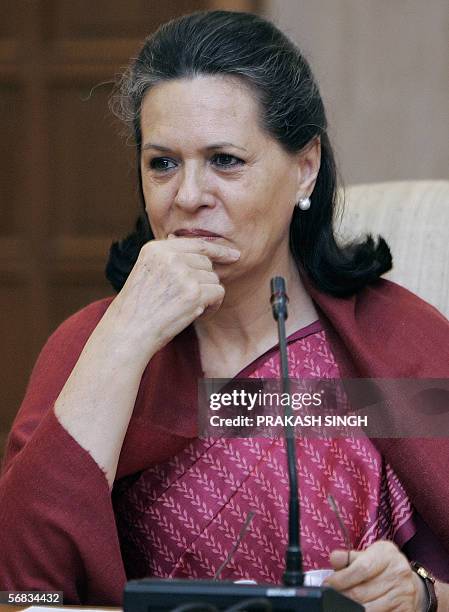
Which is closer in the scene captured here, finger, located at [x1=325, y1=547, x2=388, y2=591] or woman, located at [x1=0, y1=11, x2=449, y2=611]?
finger, located at [x1=325, y1=547, x2=388, y2=591]

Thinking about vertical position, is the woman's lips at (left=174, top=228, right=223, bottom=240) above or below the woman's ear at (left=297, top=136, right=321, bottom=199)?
below

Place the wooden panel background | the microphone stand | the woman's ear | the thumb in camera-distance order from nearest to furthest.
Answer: the microphone stand, the thumb, the woman's ear, the wooden panel background

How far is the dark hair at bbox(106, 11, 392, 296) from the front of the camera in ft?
5.94

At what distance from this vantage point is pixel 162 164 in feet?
5.98

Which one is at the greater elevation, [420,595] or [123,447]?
[123,447]

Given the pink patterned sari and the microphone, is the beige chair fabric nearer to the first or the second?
the pink patterned sari

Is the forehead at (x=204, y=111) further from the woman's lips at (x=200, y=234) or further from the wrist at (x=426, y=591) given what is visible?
the wrist at (x=426, y=591)

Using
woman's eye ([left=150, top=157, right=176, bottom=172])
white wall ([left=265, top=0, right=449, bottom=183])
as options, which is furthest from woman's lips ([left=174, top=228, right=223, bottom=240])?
white wall ([left=265, top=0, right=449, bottom=183])

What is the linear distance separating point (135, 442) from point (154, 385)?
12 cm

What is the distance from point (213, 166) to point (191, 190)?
58mm

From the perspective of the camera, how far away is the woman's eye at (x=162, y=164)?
1813mm

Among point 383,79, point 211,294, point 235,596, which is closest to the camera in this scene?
point 235,596

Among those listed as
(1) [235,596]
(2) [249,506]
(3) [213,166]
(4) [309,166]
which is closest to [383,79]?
(4) [309,166]

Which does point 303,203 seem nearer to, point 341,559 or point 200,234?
point 200,234
